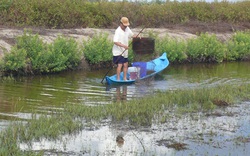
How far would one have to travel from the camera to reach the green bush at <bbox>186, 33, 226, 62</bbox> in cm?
2091

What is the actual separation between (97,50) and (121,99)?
558cm

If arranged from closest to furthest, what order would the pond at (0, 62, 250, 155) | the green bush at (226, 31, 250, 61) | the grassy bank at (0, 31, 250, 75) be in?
1. the pond at (0, 62, 250, 155)
2. the grassy bank at (0, 31, 250, 75)
3. the green bush at (226, 31, 250, 61)

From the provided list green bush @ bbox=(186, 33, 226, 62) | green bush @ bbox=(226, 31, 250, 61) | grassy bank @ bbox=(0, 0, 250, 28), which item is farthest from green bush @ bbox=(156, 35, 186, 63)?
grassy bank @ bbox=(0, 0, 250, 28)

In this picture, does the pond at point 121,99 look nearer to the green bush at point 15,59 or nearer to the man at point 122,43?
the green bush at point 15,59

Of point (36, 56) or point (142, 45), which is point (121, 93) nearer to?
point (142, 45)

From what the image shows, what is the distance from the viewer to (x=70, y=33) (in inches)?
792

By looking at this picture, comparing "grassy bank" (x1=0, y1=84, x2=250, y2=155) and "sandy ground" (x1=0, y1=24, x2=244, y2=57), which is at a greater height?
"sandy ground" (x1=0, y1=24, x2=244, y2=57)

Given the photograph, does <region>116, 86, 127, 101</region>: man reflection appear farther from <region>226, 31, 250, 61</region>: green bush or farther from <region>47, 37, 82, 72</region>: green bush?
<region>226, 31, 250, 61</region>: green bush

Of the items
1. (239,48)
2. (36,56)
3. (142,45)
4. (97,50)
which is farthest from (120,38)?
(239,48)

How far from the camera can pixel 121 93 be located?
13.2 metres

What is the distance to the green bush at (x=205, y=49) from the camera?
68.6 feet

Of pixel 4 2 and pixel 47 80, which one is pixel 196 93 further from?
pixel 4 2

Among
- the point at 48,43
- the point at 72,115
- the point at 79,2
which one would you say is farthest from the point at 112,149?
the point at 79,2

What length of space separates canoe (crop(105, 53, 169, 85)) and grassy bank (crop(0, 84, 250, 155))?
231 centimetres
